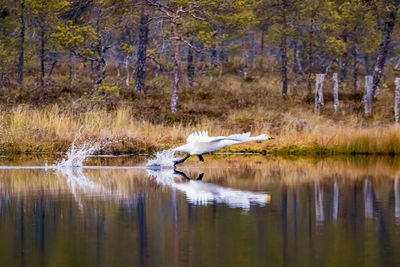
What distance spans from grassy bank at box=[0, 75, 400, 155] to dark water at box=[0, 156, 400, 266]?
5696mm

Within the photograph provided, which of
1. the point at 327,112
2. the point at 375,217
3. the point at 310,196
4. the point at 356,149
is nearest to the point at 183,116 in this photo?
the point at 327,112

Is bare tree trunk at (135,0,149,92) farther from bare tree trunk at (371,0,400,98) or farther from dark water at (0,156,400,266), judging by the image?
dark water at (0,156,400,266)

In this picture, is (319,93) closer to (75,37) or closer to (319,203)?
(75,37)

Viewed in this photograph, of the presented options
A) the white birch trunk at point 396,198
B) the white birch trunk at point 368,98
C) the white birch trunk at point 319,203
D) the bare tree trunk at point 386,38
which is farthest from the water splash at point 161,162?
the bare tree trunk at point 386,38

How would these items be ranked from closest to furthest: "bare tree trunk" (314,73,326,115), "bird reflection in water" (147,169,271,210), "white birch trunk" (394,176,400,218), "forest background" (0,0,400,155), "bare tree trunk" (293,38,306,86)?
1. "white birch trunk" (394,176,400,218)
2. "bird reflection in water" (147,169,271,210)
3. "forest background" (0,0,400,155)
4. "bare tree trunk" (314,73,326,115)
5. "bare tree trunk" (293,38,306,86)

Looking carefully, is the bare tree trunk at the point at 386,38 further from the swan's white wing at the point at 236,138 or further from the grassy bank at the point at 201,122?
the swan's white wing at the point at 236,138

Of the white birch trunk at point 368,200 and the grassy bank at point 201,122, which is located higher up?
the grassy bank at point 201,122

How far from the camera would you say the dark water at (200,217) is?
25.0 ft

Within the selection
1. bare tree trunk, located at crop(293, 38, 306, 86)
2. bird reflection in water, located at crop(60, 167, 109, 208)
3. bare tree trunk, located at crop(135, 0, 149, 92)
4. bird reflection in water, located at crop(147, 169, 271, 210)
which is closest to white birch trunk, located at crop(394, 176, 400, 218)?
bird reflection in water, located at crop(147, 169, 271, 210)

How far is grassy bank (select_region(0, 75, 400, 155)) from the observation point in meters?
22.6

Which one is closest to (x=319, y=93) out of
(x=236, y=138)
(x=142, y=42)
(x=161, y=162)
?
(x=142, y=42)

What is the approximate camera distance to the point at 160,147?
22641mm

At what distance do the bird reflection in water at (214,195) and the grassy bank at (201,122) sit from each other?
797 centimetres

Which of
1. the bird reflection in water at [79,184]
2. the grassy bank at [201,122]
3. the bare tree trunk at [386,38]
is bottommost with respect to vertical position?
the bird reflection in water at [79,184]
